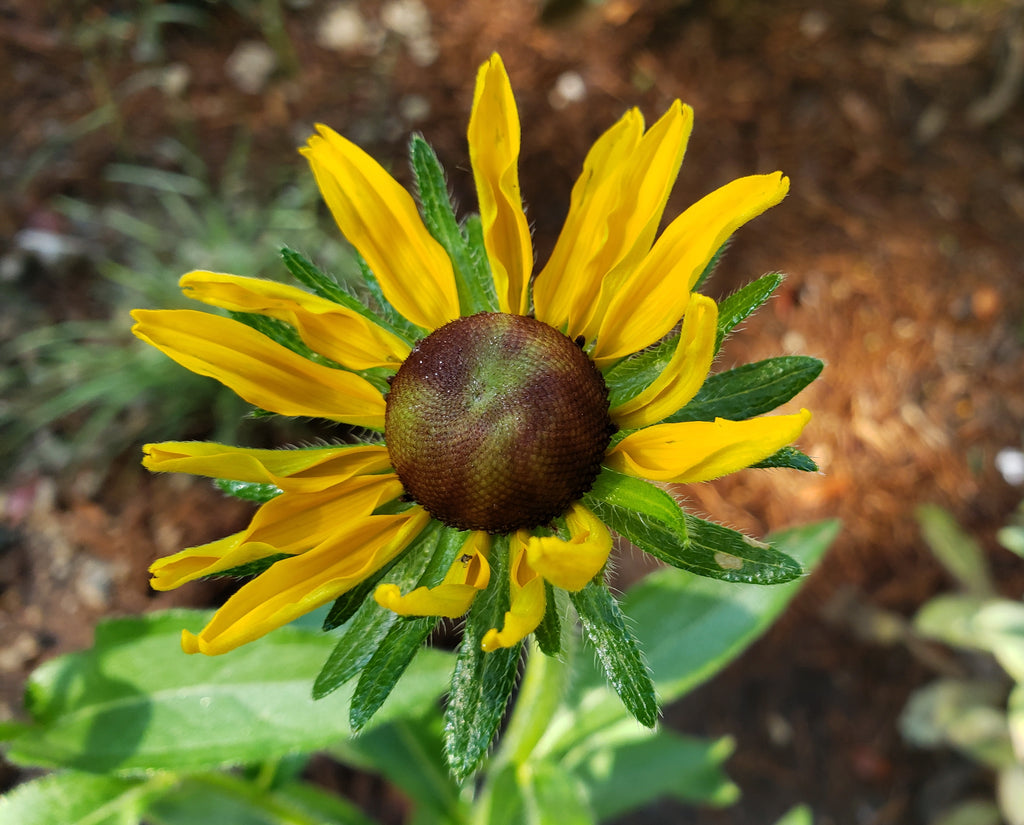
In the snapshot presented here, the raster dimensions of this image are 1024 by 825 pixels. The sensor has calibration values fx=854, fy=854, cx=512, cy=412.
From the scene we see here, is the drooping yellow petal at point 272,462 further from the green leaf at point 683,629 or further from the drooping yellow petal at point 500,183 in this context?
the green leaf at point 683,629

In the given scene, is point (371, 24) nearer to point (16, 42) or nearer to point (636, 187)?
point (16, 42)

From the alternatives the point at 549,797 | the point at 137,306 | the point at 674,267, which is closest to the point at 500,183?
the point at 674,267

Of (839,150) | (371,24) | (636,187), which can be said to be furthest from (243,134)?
(636,187)

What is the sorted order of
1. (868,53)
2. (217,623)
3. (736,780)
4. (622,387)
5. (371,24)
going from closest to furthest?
(217,623) → (622,387) → (736,780) → (868,53) → (371,24)

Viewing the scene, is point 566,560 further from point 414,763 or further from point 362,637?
point 414,763

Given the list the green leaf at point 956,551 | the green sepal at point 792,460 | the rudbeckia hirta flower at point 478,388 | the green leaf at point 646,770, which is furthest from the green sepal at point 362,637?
the green leaf at point 956,551

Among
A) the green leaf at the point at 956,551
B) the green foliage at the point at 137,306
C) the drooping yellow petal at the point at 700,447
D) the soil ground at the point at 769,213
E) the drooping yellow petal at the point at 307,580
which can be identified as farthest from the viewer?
the green foliage at the point at 137,306

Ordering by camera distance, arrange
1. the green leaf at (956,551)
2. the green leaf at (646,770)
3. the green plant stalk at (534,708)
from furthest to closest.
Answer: the green leaf at (956,551) < the green leaf at (646,770) < the green plant stalk at (534,708)
